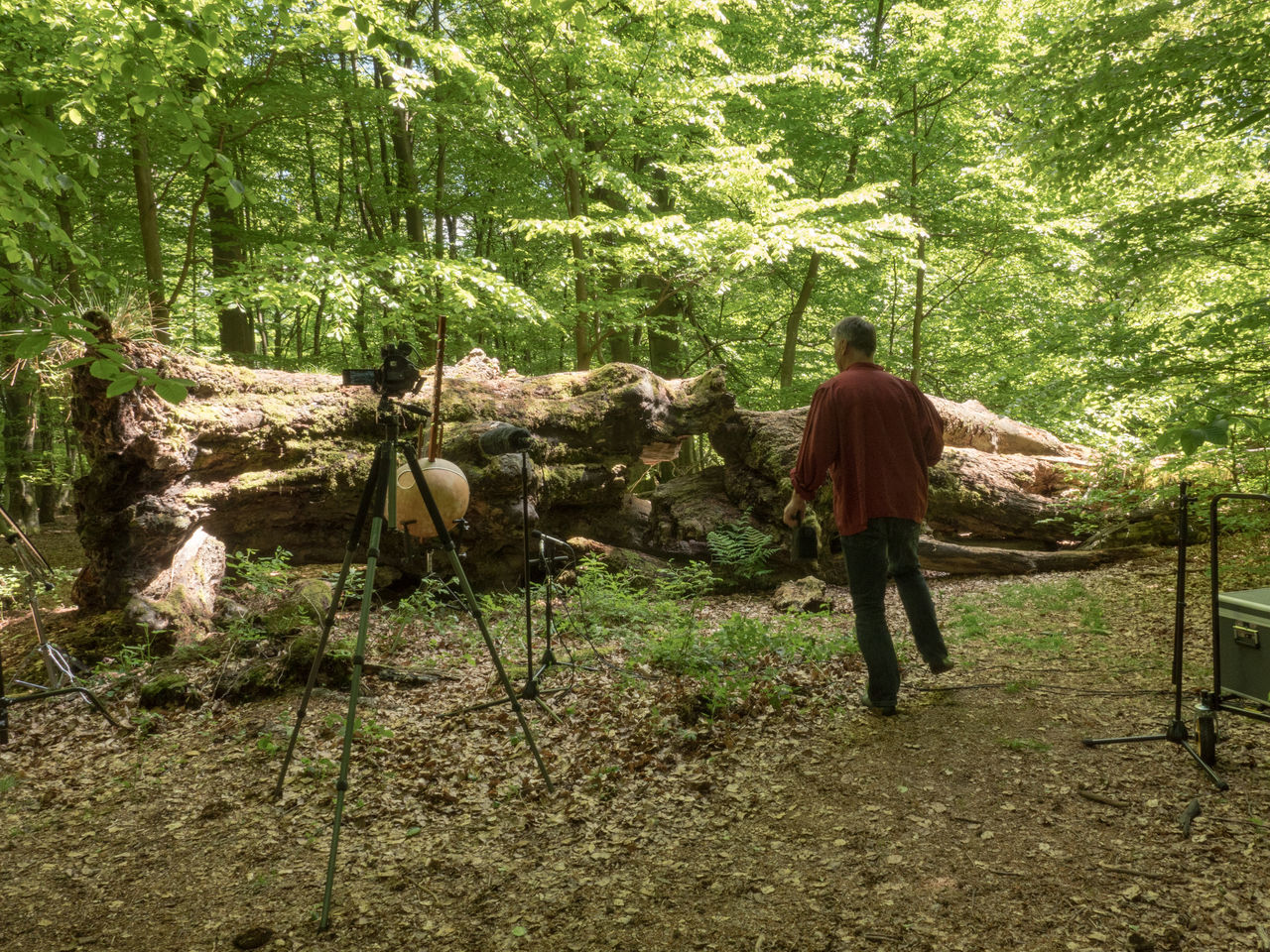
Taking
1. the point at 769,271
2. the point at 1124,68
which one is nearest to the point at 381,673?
the point at 1124,68

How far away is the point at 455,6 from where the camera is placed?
14.3 m

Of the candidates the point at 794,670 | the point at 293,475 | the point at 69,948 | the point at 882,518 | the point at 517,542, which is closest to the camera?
the point at 69,948

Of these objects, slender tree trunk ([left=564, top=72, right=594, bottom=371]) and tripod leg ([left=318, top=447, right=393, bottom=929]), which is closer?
tripod leg ([left=318, top=447, right=393, bottom=929])

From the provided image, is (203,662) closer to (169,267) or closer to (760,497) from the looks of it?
(760,497)

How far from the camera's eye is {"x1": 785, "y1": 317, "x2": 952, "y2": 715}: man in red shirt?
408cm

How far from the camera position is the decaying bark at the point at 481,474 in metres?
6.14

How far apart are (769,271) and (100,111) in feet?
37.1

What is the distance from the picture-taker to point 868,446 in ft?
13.6

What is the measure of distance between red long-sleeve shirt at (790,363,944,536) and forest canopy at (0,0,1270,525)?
1.35 metres

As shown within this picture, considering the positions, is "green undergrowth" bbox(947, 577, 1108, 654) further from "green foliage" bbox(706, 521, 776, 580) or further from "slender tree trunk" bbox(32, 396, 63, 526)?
"slender tree trunk" bbox(32, 396, 63, 526)

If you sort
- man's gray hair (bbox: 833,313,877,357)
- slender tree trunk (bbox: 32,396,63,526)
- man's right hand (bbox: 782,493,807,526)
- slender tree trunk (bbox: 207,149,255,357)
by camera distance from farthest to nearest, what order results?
slender tree trunk (bbox: 32,396,63,526)
slender tree trunk (bbox: 207,149,255,357)
man's gray hair (bbox: 833,313,877,357)
man's right hand (bbox: 782,493,807,526)

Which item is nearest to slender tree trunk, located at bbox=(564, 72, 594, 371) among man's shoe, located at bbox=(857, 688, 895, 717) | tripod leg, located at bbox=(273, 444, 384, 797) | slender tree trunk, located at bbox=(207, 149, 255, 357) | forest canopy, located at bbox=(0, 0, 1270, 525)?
forest canopy, located at bbox=(0, 0, 1270, 525)

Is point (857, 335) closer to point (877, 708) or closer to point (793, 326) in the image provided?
point (877, 708)

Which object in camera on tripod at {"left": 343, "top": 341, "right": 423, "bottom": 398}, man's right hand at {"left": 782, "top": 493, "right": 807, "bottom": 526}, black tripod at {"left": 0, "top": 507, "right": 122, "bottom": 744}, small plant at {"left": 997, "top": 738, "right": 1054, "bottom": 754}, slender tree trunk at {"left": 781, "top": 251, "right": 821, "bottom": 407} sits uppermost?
slender tree trunk at {"left": 781, "top": 251, "right": 821, "bottom": 407}
